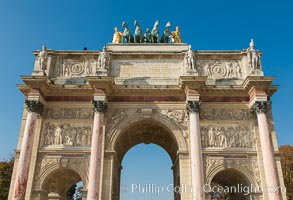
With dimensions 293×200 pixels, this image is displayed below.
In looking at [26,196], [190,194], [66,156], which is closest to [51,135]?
[66,156]

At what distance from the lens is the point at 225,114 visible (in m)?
18.4

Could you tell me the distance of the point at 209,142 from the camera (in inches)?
694

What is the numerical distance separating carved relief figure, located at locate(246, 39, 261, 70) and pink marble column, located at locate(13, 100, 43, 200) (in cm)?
1316

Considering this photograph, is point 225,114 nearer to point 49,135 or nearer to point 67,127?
point 67,127

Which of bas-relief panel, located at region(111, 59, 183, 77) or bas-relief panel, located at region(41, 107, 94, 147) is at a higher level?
bas-relief panel, located at region(111, 59, 183, 77)

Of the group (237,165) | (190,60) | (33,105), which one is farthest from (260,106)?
(33,105)

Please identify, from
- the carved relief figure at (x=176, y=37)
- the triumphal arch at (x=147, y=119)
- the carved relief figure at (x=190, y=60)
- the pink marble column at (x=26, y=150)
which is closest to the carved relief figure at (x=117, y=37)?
the triumphal arch at (x=147, y=119)

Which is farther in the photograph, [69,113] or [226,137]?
[69,113]

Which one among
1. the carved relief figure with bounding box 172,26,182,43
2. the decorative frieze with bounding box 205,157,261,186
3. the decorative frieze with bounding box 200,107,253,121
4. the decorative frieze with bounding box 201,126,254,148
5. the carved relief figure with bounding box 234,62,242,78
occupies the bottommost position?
the decorative frieze with bounding box 205,157,261,186

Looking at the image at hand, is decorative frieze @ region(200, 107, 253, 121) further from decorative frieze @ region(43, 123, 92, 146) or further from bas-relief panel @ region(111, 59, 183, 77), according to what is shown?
decorative frieze @ region(43, 123, 92, 146)

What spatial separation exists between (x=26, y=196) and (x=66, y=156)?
2940 millimetres

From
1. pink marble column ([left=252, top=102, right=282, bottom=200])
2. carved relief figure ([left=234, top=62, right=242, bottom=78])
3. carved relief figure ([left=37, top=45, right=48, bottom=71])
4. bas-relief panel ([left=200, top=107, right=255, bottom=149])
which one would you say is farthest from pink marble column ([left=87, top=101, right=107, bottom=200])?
pink marble column ([left=252, top=102, right=282, bottom=200])

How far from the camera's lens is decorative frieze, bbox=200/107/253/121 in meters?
18.3

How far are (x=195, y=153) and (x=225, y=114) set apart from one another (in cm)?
354
